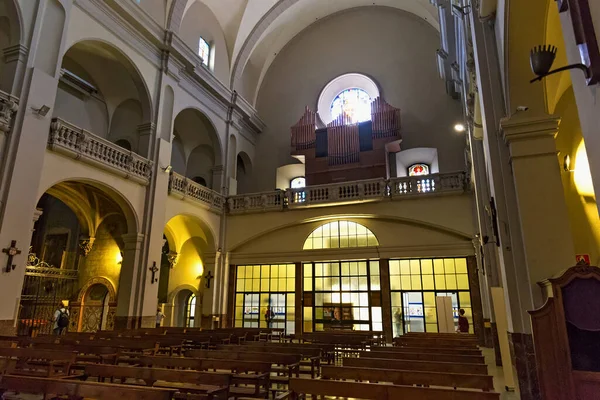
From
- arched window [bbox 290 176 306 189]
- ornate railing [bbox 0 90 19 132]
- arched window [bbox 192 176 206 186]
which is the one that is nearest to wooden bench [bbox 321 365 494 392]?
ornate railing [bbox 0 90 19 132]

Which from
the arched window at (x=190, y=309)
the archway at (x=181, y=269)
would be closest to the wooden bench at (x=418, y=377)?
the archway at (x=181, y=269)

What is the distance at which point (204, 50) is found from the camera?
16.9 m

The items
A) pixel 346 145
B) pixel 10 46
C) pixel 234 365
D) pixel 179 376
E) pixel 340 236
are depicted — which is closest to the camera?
pixel 179 376

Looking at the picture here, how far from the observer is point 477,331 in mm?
12836

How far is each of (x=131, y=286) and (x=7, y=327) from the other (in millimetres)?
3659

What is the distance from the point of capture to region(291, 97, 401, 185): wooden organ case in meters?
16.6

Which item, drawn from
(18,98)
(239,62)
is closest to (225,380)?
(18,98)

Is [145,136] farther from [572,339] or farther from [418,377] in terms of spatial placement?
[572,339]

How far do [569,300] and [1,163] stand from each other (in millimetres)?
10395

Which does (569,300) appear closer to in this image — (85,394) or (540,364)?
(540,364)

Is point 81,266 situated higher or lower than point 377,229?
lower

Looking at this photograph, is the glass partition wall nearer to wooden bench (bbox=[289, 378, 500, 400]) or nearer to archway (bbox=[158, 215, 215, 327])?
archway (bbox=[158, 215, 215, 327])

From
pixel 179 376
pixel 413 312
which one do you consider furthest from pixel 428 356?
pixel 413 312

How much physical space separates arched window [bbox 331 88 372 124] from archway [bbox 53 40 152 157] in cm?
898
